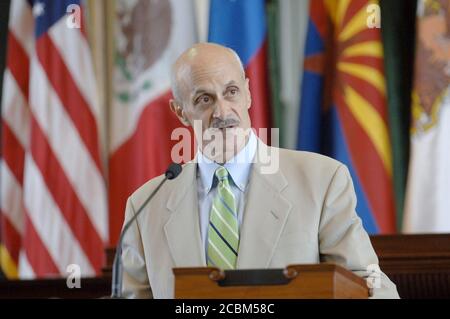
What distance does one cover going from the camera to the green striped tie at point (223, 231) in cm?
296

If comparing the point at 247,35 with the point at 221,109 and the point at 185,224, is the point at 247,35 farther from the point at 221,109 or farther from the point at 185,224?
the point at 185,224

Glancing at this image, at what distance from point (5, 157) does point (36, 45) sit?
759 mm

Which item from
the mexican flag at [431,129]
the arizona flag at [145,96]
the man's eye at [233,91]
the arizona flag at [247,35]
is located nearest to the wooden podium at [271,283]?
the man's eye at [233,91]

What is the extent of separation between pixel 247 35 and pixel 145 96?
738mm

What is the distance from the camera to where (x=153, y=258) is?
309 centimetres

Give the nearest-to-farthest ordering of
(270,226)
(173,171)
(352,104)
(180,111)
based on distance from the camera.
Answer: (173,171)
(270,226)
(180,111)
(352,104)

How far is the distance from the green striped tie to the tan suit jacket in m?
0.03

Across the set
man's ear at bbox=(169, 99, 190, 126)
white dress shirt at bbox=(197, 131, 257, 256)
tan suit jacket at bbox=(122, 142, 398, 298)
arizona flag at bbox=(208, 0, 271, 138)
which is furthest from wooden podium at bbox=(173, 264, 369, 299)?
arizona flag at bbox=(208, 0, 271, 138)

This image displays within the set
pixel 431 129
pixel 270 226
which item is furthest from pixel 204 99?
pixel 431 129

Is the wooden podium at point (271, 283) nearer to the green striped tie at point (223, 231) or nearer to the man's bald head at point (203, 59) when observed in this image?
the green striped tie at point (223, 231)

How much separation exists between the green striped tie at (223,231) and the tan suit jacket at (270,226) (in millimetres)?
31

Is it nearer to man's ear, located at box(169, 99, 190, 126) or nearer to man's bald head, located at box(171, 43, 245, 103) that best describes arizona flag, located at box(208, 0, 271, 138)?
man's ear, located at box(169, 99, 190, 126)

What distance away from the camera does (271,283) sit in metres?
2.29

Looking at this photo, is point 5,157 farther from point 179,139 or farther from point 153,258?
point 153,258
